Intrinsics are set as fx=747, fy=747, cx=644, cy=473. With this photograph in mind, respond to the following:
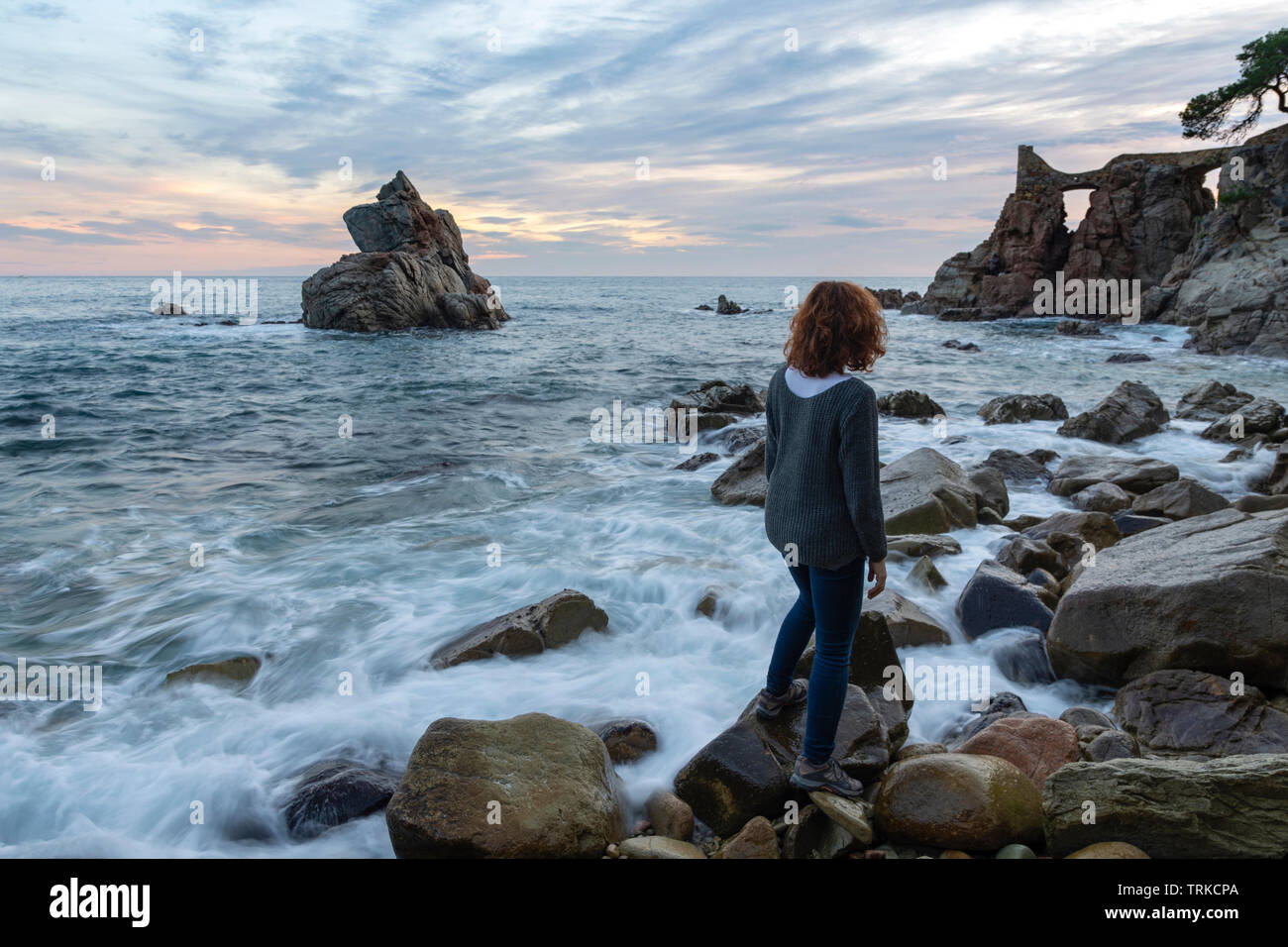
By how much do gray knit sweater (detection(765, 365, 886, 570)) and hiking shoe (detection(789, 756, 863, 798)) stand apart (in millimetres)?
1097

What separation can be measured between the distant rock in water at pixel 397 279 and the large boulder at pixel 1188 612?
4297cm

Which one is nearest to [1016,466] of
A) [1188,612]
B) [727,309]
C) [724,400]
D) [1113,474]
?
[1113,474]

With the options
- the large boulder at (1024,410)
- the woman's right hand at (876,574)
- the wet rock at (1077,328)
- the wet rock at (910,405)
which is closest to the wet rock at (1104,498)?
the large boulder at (1024,410)

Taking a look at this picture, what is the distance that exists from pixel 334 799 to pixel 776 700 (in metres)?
2.76

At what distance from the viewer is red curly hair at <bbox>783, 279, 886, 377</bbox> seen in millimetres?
3535


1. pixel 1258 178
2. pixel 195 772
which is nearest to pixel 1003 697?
pixel 195 772

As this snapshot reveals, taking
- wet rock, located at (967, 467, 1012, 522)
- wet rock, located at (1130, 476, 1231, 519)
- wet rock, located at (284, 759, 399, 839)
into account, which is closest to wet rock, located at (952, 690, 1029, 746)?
wet rock, located at (284, 759, 399, 839)

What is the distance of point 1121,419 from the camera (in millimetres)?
14438

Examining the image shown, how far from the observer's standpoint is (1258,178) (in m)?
34.4

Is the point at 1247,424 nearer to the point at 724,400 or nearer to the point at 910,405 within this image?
the point at 910,405

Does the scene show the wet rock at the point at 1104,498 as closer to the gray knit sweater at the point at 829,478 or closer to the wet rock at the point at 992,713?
the wet rock at the point at 992,713

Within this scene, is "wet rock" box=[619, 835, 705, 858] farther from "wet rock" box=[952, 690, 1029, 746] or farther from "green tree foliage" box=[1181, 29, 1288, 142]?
"green tree foliage" box=[1181, 29, 1288, 142]
